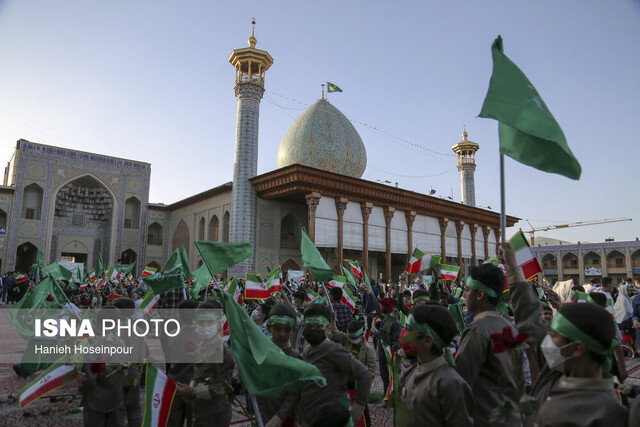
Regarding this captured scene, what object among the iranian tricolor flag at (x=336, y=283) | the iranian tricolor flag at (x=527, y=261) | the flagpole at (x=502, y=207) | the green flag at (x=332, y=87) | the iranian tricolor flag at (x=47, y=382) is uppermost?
the green flag at (x=332, y=87)

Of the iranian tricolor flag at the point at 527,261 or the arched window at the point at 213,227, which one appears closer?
the iranian tricolor flag at the point at 527,261

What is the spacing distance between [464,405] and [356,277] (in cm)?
792

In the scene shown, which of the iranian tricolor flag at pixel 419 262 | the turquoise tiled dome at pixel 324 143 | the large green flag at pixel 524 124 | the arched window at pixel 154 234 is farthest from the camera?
the arched window at pixel 154 234

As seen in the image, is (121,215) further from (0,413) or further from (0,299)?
(0,413)

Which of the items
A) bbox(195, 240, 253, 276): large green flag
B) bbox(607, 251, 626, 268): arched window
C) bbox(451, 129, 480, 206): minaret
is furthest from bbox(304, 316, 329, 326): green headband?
bbox(607, 251, 626, 268): arched window

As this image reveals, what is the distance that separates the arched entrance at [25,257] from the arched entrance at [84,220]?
1.03 m

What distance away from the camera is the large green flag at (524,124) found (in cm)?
233

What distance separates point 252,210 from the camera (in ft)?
67.0

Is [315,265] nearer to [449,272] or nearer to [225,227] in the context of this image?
[449,272]

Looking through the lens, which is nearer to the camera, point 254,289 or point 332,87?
point 254,289

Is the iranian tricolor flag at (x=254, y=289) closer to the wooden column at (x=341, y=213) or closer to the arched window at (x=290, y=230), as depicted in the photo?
the wooden column at (x=341, y=213)

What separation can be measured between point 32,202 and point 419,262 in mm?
24539

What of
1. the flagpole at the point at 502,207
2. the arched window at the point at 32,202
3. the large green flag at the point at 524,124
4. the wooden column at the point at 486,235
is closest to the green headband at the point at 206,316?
the flagpole at the point at 502,207

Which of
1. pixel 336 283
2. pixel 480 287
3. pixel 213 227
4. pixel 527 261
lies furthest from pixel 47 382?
pixel 213 227
